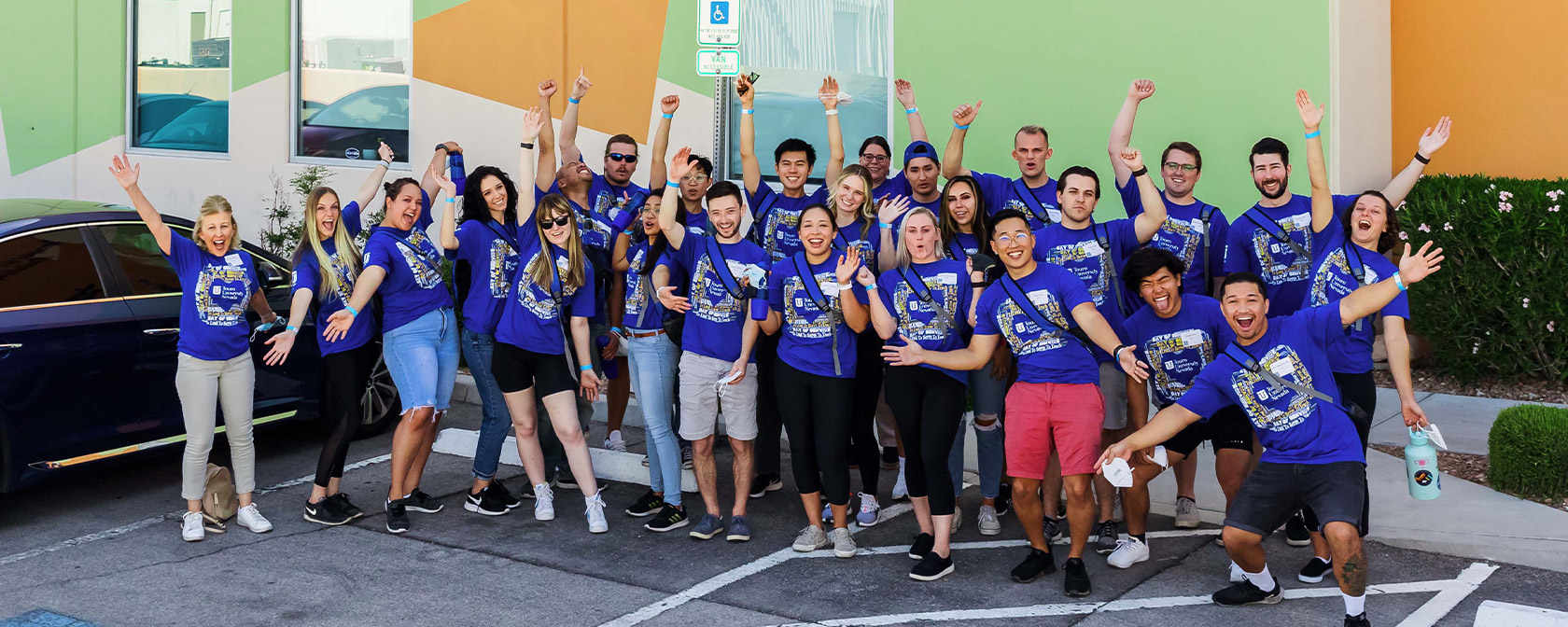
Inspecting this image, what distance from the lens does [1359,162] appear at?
29.0ft

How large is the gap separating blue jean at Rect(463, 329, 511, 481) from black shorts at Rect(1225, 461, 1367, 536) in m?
3.75

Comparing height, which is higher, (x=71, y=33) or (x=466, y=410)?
(x=71, y=33)

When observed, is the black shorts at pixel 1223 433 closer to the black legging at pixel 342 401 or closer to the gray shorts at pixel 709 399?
the gray shorts at pixel 709 399

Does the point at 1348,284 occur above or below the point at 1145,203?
below

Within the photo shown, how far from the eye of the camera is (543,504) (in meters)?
6.86

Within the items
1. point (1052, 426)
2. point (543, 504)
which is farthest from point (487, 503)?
point (1052, 426)

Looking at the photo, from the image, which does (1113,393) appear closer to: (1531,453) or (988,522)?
(988,522)

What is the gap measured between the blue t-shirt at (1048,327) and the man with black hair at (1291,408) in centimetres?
54

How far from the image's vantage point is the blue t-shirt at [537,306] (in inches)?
258

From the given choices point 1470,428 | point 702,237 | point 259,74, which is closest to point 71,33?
point 259,74

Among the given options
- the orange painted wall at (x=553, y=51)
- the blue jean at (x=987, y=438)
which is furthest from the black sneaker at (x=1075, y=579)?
the orange painted wall at (x=553, y=51)

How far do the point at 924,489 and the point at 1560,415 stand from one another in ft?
10.8

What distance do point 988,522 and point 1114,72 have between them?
3.91 meters

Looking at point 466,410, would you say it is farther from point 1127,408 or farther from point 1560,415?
point 1560,415
